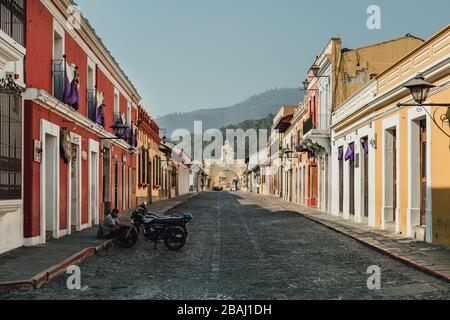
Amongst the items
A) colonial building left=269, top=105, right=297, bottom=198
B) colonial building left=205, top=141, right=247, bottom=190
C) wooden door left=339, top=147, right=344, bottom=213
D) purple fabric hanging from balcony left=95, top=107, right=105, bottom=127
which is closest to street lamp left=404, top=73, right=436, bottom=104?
A: purple fabric hanging from balcony left=95, top=107, right=105, bottom=127

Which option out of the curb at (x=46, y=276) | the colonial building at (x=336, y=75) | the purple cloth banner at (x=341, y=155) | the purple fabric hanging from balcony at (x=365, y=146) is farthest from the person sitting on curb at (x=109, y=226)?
the colonial building at (x=336, y=75)

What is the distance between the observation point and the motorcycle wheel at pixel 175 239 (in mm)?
13945

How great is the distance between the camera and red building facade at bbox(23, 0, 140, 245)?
1330 centimetres

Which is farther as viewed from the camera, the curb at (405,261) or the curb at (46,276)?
the curb at (405,261)

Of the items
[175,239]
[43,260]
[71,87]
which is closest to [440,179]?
[175,239]

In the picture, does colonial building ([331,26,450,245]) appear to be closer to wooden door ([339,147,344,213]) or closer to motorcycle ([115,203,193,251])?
wooden door ([339,147,344,213])

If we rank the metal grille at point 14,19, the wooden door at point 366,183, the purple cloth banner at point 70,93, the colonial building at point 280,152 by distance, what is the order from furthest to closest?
the colonial building at point 280,152 < the wooden door at point 366,183 < the purple cloth banner at point 70,93 < the metal grille at point 14,19

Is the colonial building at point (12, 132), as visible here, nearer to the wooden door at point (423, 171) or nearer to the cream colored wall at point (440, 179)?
the cream colored wall at point (440, 179)

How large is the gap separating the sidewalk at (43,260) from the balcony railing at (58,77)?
3546 millimetres

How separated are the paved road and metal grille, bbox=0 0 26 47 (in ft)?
14.9

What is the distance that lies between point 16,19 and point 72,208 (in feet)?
23.7

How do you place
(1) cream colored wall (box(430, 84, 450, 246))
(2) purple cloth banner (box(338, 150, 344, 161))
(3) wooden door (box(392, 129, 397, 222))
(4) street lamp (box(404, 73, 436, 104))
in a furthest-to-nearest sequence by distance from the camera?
(2) purple cloth banner (box(338, 150, 344, 161)) → (3) wooden door (box(392, 129, 397, 222)) → (1) cream colored wall (box(430, 84, 450, 246)) → (4) street lamp (box(404, 73, 436, 104))

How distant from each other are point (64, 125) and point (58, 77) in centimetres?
138

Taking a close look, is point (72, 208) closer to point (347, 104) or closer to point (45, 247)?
point (45, 247)
